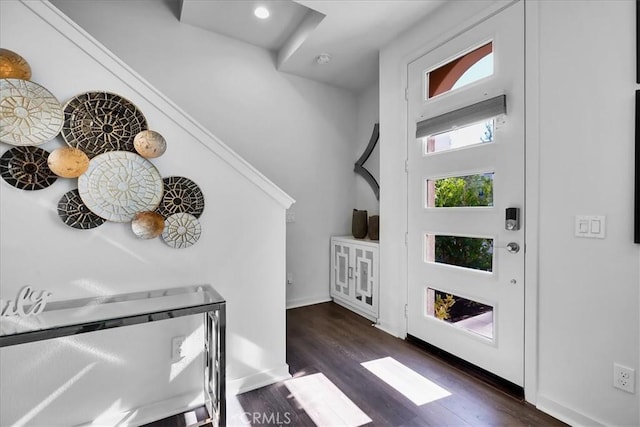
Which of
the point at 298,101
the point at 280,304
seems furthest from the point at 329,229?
the point at 280,304

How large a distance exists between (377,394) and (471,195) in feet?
4.80

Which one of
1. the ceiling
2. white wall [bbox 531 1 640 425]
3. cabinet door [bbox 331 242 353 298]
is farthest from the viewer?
cabinet door [bbox 331 242 353 298]

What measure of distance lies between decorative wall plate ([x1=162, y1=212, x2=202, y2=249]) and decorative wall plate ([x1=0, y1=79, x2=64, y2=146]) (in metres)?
0.64

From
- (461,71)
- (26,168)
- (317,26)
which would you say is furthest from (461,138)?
(26,168)

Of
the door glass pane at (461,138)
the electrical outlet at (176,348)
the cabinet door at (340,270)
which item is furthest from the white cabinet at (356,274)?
the electrical outlet at (176,348)

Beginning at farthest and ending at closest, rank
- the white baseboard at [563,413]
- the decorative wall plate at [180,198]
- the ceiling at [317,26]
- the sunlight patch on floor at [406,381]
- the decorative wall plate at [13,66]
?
the ceiling at [317,26]
the sunlight patch on floor at [406,381]
the decorative wall plate at [180,198]
the white baseboard at [563,413]
the decorative wall plate at [13,66]

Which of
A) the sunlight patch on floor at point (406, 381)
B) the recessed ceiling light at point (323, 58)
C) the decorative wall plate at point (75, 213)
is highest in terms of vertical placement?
the recessed ceiling light at point (323, 58)

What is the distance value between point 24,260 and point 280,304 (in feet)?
4.33

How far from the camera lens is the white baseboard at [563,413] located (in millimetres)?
1532

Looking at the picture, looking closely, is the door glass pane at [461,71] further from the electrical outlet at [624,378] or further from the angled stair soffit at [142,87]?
the electrical outlet at [624,378]

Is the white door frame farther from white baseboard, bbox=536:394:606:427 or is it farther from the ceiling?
the ceiling

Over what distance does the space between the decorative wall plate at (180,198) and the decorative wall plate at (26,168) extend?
48 centimetres

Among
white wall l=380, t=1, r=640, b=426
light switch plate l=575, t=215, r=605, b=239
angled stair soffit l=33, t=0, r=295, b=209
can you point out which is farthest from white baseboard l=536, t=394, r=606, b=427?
angled stair soffit l=33, t=0, r=295, b=209

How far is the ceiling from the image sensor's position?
7.76ft
